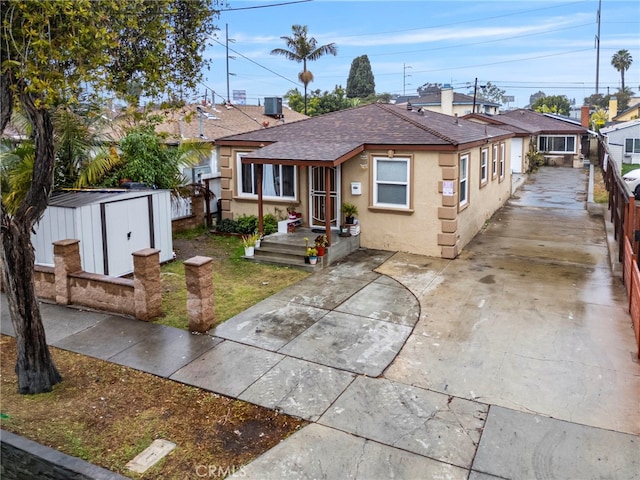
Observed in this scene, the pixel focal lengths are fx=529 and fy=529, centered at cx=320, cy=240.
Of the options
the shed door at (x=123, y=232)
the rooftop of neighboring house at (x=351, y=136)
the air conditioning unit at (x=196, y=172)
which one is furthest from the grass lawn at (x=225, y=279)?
the air conditioning unit at (x=196, y=172)

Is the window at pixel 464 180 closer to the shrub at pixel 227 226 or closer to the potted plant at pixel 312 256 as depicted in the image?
the potted plant at pixel 312 256

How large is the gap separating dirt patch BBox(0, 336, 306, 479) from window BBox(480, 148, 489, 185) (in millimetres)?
12751

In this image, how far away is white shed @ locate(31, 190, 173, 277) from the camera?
10.7m

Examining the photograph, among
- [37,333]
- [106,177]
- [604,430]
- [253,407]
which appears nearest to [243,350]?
[253,407]

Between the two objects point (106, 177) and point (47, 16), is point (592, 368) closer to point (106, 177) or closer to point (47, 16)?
point (47, 16)

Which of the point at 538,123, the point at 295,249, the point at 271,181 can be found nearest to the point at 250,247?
the point at 295,249

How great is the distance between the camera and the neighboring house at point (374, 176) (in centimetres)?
1334

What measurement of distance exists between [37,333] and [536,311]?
26.6ft

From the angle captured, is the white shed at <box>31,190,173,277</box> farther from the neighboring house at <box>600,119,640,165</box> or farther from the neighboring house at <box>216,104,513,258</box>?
the neighboring house at <box>600,119,640,165</box>

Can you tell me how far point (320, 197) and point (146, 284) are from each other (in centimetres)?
706

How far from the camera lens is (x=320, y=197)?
15086 mm

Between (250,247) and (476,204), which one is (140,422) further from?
(476,204)

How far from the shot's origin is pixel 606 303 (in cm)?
999

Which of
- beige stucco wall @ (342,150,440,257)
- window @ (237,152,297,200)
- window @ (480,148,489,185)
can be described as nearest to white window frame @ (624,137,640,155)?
window @ (480,148,489,185)
